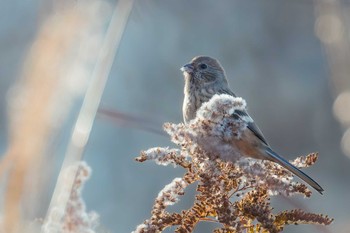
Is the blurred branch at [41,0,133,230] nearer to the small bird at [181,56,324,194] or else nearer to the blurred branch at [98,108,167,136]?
the blurred branch at [98,108,167,136]

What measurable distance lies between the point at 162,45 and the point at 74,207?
7.38 metres

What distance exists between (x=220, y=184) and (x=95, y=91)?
0.33 meters

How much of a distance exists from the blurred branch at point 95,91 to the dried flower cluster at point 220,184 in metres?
0.14

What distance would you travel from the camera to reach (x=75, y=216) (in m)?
1.35

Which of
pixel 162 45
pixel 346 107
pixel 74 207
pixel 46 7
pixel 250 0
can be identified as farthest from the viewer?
pixel 250 0

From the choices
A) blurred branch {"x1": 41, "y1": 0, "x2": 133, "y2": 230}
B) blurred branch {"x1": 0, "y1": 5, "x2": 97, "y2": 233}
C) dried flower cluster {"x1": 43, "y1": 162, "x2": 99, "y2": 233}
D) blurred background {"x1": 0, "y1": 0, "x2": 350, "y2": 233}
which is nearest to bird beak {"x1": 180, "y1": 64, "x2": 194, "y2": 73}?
blurred background {"x1": 0, "y1": 0, "x2": 350, "y2": 233}

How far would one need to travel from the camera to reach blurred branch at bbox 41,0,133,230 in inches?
66.7

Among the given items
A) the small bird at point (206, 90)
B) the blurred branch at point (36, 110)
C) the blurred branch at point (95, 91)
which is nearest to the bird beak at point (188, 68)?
the small bird at point (206, 90)

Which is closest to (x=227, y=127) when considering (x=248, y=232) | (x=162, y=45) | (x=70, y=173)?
(x=248, y=232)

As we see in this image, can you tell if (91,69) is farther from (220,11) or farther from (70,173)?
(220,11)

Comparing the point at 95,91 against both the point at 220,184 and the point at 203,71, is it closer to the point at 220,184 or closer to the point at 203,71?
the point at 220,184

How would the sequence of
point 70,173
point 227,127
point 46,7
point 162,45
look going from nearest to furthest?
1. point 70,173
2. point 227,127
3. point 46,7
4. point 162,45

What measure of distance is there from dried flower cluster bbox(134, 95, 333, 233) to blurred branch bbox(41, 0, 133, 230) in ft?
0.47

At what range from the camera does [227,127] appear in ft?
5.64
